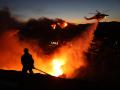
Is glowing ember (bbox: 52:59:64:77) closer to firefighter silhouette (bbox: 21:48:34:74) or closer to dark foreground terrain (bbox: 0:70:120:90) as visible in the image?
dark foreground terrain (bbox: 0:70:120:90)

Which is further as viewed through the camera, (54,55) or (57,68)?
(54,55)

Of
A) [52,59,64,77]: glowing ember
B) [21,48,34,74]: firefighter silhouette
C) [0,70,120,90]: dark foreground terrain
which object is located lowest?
[52,59,64,77]: glowing ember

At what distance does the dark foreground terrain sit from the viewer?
1559cm

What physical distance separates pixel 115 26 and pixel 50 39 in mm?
16523

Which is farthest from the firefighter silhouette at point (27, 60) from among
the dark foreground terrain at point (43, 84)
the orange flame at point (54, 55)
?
the orange flame at point (54, 55)

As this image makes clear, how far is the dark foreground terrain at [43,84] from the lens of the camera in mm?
15586

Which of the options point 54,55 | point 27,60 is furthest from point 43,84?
point 54,55

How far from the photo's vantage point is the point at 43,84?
16.6 m

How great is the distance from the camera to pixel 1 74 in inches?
753

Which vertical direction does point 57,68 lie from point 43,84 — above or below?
below

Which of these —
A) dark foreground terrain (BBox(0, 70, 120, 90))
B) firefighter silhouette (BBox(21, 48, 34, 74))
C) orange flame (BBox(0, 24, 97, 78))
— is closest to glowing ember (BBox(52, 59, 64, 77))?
Result: orange flame (BBox(0, 24, 97, 78))

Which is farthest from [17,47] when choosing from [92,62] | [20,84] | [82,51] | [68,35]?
[20,84]

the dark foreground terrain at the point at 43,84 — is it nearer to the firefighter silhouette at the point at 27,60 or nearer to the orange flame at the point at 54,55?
the firefighter silhouette at the point at 27,60

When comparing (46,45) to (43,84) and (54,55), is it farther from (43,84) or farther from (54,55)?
(43,84)
